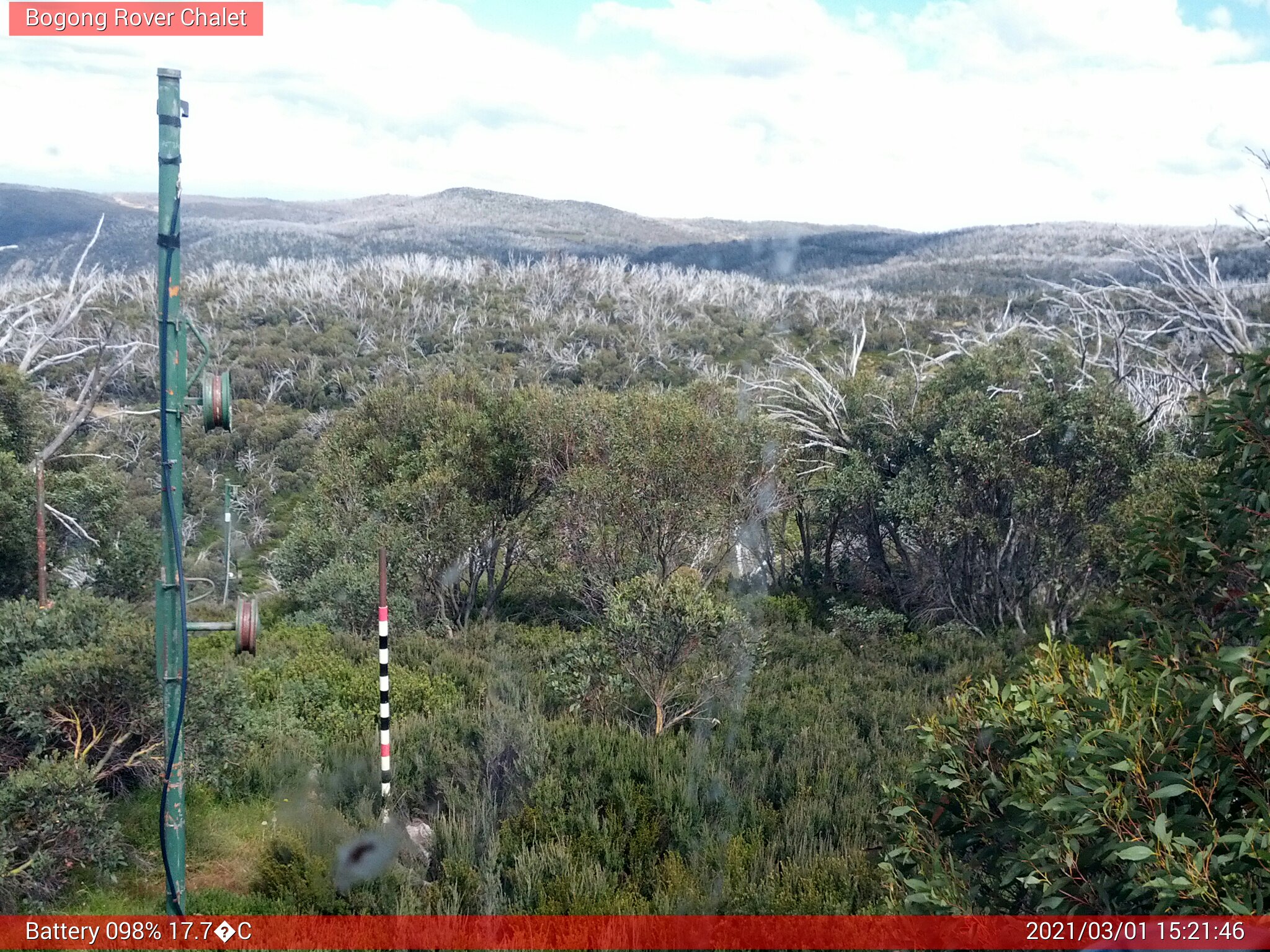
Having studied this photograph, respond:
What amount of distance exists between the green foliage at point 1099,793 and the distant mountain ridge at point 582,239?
1328 inches

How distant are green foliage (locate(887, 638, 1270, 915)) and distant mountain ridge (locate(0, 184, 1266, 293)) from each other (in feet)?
111

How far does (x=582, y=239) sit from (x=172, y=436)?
9117cm

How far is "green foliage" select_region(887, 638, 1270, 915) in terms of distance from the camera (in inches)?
125

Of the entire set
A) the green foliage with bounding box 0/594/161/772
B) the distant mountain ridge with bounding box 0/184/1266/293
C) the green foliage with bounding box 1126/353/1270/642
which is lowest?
the green foliage with bounding box 0/594/161/772

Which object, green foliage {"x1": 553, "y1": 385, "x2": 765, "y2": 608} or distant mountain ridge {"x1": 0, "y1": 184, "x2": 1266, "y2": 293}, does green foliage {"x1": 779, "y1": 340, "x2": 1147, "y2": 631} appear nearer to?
green foliage {"x1": 553, "y1": 385, "x2": 765, "y2": 608}

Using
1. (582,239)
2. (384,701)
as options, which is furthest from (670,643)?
(582,239)

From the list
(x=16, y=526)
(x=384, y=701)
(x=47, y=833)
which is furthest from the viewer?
(x=16, y=526)

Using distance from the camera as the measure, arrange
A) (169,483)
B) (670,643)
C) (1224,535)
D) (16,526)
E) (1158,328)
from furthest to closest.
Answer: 1. (1158,328)
2. (16,526)
3. (670,643)
4. (1224,535)
5. (169,483)

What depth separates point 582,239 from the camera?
9331cm

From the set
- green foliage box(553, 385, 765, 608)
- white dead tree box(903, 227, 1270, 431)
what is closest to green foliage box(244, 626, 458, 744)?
green foliage box(553, 385, 765, 608)

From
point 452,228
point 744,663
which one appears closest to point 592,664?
point 744,663

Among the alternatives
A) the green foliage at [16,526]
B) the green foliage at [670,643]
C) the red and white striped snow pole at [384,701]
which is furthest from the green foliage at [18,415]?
the red and white striped snow pole at [384,701]

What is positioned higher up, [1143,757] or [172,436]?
[172,436]

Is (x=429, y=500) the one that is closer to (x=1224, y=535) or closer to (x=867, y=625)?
(x=867, y=625)
